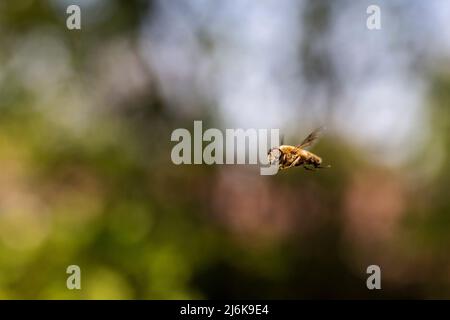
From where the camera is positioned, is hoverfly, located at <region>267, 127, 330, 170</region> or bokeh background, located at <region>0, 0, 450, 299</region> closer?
hoverfly, located at <region>267, 127, 330, 170</region>

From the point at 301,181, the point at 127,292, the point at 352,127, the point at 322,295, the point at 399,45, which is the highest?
the point at 399,45

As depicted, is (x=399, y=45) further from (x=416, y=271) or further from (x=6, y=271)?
(x=6, y=271)

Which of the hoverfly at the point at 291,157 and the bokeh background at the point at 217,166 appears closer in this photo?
the hoverfly at the point at 291,157

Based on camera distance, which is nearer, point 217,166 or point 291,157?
point 291,157

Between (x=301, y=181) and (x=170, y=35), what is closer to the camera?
(x=170, y=35)

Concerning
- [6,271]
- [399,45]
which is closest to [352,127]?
[399,45]

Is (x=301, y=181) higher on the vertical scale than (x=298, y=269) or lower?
higher
